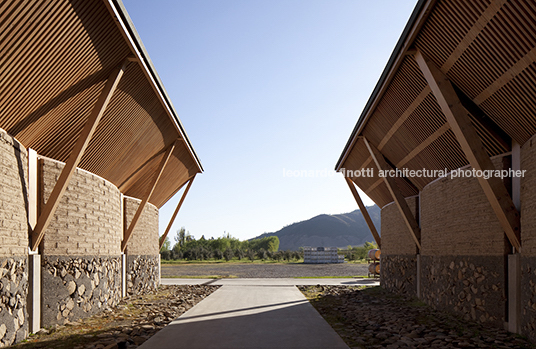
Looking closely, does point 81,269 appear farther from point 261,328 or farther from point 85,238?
point 261,328

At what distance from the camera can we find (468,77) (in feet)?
30.3

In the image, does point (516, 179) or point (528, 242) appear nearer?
point (528, 242)


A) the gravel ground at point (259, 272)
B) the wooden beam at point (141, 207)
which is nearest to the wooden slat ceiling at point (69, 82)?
the wooden beam at point (141, 207)

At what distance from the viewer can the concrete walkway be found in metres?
7.91

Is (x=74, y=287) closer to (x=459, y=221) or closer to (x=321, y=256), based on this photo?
(x=459, y=221)

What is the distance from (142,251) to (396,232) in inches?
408

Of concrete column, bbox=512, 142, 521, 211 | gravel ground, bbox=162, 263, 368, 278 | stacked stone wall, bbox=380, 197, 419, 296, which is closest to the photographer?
concrete column, bbox=512, 142, 521, 211

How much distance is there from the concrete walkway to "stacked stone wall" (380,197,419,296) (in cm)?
439

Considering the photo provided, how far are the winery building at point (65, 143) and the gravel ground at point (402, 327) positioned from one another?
6.45 meters

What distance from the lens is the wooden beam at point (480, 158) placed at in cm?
919

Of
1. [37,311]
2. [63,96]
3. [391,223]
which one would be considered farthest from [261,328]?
[391,223]

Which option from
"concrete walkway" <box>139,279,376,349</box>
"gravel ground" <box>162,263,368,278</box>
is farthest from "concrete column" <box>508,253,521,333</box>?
"gravel ground" <box>162,263,368,278</box>

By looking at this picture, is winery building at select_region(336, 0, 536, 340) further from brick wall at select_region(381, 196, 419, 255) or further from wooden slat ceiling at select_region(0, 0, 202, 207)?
wooden slat ceiling at select_region(0, 0, 202, 207)

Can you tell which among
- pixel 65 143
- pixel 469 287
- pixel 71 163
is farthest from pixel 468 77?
pixel 65 143
